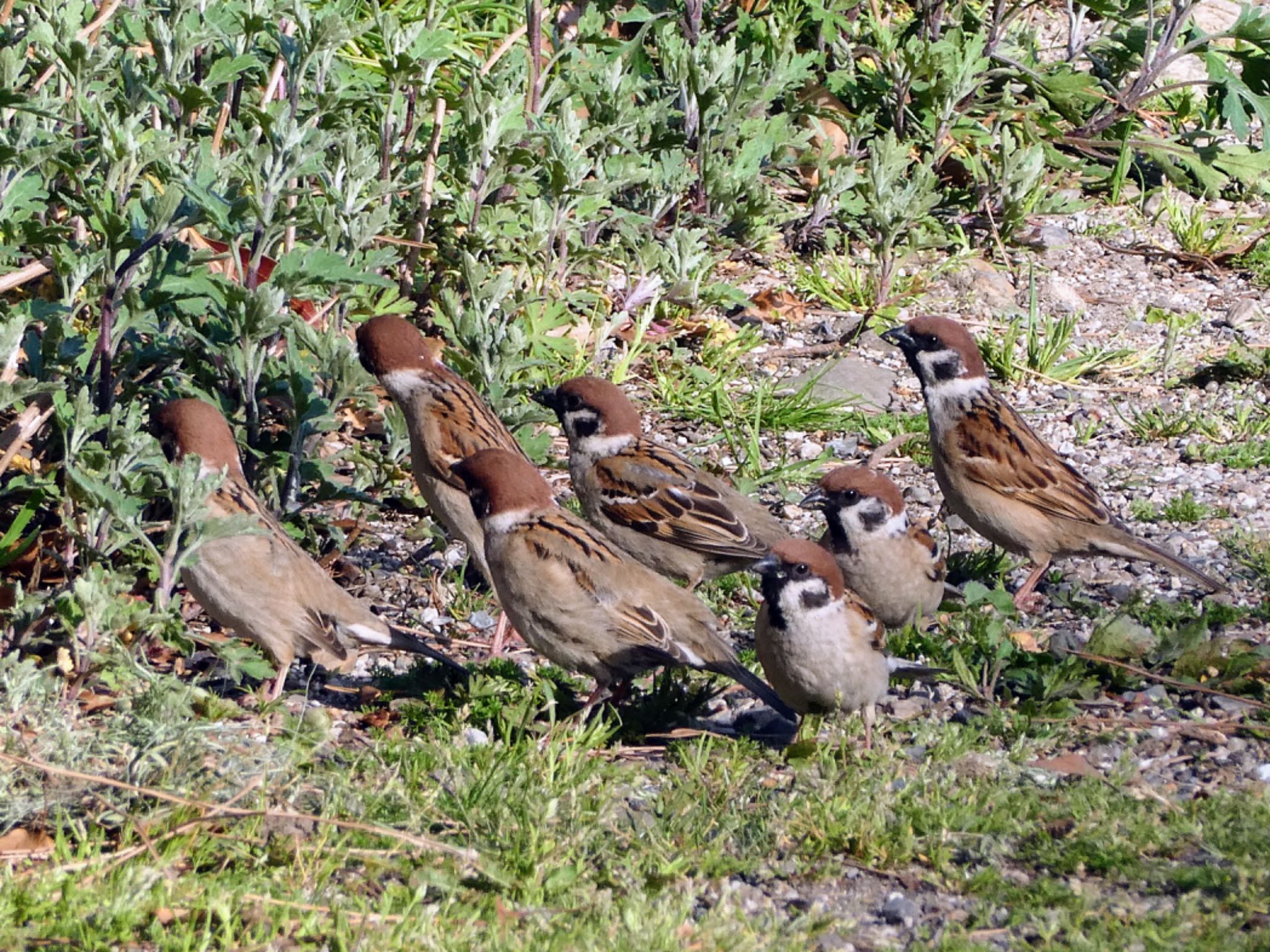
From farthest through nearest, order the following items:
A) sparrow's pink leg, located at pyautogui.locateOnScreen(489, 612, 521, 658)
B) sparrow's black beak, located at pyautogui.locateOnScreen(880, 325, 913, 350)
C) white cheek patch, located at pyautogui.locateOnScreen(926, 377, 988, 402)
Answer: sparrow's black beak, located at pyautogui.locateOnScreen(880, 325, 913, 350)
white cheek patch, located at pyautogui.locateOnScreen(926, 377, 988, 402)
sparrow's pink leg, located at pyautogui.locateOnScreen(489, 612, 521, 658)

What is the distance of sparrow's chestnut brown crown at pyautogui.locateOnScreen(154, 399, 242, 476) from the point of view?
5363 millimetres

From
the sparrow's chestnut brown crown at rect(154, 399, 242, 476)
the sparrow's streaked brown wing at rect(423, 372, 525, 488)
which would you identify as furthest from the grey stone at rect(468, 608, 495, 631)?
the sparrow's chestnut brown crown at rect(154, 399, 242, 476)

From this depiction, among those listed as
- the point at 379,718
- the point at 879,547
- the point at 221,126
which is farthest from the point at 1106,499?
the point at 221,126

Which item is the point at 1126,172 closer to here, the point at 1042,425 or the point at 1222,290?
the point at 1222,290

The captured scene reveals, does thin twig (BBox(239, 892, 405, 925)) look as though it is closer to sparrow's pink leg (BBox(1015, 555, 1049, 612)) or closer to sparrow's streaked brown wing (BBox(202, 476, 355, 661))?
sparrow's streaked brown wing (BBox(202, 476, 355, 661))

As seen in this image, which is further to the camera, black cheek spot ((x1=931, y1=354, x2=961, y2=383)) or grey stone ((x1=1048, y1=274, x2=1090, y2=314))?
grey stone ((x1=1048, y1=274, x2=1090, y2=314))

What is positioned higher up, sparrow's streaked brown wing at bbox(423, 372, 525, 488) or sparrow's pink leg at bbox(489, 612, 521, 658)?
sparrow's streaked brown wing at bbox(423, 372, 525, 488)

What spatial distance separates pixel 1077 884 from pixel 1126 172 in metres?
6.86

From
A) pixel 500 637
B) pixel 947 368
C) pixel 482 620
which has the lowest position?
pixel 482 620

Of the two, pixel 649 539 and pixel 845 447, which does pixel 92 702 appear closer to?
pixel 649 539

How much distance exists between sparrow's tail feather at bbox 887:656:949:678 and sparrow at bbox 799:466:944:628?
358 mm

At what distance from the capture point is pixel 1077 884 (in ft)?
12.9

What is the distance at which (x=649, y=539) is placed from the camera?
634 cm

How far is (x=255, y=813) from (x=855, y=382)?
4685 millimetres
